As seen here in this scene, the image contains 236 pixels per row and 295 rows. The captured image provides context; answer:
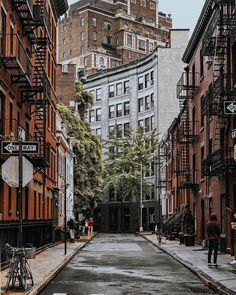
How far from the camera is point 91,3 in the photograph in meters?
107

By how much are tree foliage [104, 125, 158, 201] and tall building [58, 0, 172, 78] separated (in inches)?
1004

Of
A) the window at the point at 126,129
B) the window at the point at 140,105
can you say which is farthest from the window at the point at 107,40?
the window at the point at 140,105

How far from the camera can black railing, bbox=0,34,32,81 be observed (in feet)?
72.1

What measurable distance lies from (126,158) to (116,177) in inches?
117

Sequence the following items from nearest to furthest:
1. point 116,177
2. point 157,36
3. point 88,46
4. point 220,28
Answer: point 220,28, point 116,177, point 88,46, point 157,36

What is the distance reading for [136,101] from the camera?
281 ft

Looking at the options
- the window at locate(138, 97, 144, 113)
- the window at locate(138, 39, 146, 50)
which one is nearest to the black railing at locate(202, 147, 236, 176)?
the window at locate(138, 97, 144, 113)

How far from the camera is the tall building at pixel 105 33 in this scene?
344ft

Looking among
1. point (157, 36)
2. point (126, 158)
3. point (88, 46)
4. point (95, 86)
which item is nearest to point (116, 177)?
point (126, 158)

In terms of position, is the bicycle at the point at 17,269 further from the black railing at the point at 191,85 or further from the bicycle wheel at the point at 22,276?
the black railing at the point at 191,85

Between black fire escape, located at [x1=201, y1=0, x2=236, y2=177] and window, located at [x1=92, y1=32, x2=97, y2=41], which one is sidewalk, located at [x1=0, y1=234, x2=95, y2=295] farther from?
window, located at [x1=92, y1=32, x2=97, y2=41]

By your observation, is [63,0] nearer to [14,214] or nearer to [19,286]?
[14,214]

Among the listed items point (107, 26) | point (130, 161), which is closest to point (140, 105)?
point (130, 161)

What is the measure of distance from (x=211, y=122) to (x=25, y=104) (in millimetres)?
10314
